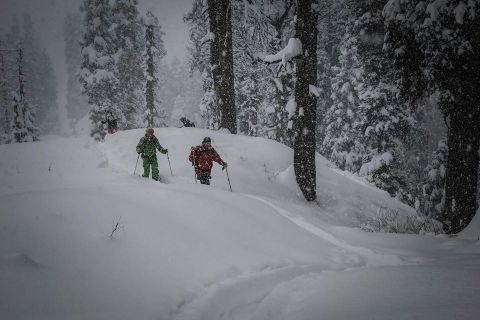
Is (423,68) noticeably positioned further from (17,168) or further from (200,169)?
(17,168)

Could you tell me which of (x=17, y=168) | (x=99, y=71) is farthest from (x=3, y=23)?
(x=17, y=168)

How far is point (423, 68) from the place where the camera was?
8031 millimetres

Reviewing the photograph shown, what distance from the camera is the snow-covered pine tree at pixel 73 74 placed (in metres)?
64.9

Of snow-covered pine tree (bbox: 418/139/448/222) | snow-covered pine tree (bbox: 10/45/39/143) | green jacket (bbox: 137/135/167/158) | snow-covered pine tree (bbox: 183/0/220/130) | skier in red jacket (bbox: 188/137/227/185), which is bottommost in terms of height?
snow-covered pine tree (bbox: 418/139/448/222)

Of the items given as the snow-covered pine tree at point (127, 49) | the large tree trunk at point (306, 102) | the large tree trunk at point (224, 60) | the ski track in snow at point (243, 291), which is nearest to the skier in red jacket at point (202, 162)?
the large tree trunk at point (306, 102)

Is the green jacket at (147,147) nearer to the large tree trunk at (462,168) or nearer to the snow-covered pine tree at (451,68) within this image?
the snow-covered pine tree at (451,68)

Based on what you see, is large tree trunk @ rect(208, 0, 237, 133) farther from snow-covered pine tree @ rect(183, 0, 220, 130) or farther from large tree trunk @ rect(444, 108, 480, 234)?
large tree trunk @ rect(444, 108, 480, 234)

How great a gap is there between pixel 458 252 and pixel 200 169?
6537 millimetres

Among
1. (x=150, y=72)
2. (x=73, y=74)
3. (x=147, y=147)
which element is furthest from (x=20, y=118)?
(x=73, y=74)

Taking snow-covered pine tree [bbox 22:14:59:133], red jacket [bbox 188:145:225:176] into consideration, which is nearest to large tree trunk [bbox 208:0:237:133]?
red jacket [bbox 188:145:225:176]

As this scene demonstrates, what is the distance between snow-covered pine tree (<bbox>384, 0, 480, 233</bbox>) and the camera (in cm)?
716

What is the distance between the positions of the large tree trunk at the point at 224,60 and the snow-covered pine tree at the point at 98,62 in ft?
42.7

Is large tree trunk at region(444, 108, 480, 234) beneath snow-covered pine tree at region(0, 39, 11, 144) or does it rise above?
beneath

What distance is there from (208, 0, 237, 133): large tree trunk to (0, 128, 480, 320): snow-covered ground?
658cm
